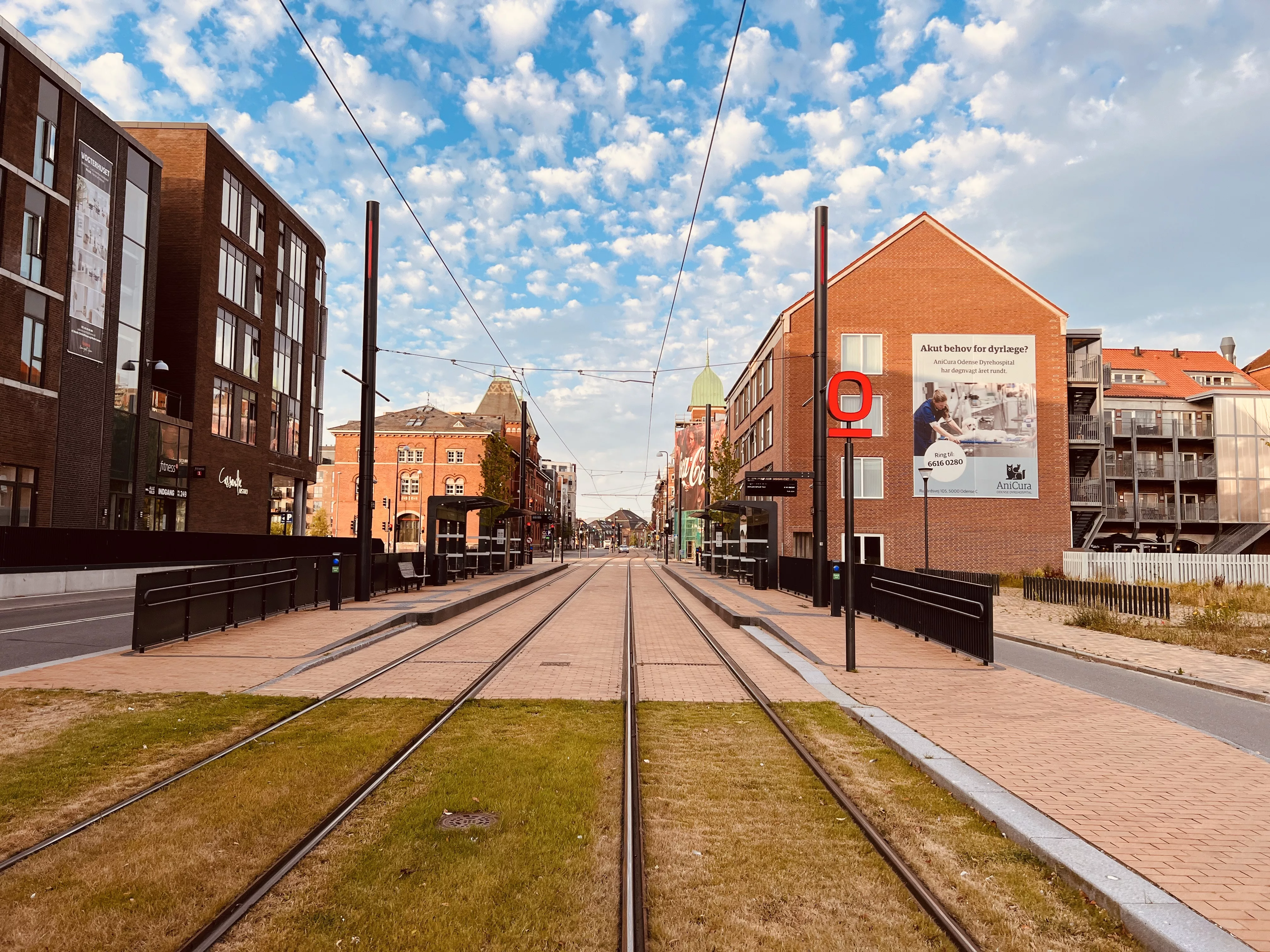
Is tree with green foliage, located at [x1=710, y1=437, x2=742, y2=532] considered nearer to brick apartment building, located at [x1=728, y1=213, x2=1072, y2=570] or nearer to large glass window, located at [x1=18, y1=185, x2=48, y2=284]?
brick apartment building, located at [x1=728, y1=213, x2=1072, y2=570]

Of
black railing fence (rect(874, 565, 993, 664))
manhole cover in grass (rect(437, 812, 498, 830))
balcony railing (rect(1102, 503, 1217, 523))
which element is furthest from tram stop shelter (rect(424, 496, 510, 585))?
balcony railing (rect(1102, 503, 1217, 523))

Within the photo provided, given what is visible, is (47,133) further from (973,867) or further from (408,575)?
(973,867)

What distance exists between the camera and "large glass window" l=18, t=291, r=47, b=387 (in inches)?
1112

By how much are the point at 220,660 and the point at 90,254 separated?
2824 cm

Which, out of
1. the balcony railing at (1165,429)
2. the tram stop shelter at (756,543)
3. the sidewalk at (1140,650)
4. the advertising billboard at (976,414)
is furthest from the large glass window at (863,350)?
the sidewalk at (1140,650)

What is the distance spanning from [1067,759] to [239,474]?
43.9 meters

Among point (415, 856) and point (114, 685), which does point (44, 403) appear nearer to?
point (114, 685)

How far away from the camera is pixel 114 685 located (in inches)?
353

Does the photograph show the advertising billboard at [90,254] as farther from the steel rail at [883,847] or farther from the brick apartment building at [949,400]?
the steel rail at [883,847]

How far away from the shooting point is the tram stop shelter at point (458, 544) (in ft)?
85.4

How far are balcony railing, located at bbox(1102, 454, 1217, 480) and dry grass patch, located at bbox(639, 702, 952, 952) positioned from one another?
154ft

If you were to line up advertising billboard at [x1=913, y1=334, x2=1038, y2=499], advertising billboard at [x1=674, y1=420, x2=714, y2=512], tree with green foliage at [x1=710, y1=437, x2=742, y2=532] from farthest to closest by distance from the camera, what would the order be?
advertising billboard at [x1=674, y1=420, x2=714, y2=512]
tree with green foliage at [x1=710, y1=437, x2=742, y2=532]
advertising billboard at [x1=913, y1=334, x2=1038, y2=499]

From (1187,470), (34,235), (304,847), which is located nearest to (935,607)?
(304,847)

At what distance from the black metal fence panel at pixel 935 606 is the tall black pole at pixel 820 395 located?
138 cm
